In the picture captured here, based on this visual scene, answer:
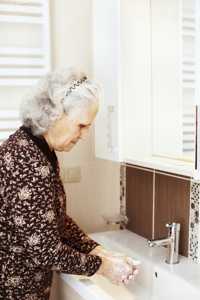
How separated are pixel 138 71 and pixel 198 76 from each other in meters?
0.35

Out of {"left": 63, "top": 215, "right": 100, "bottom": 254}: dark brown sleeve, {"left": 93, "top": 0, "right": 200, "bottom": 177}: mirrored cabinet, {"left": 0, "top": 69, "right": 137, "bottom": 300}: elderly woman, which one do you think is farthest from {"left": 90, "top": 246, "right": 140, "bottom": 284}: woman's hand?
{"left": 93, "top": 0, "right": 200, "bottom": 177}: mirrored cabinet

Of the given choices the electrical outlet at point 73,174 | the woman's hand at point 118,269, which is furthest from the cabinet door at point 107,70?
the woman's hand at point 118,269

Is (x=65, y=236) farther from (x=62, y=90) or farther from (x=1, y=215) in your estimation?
(x=62, y=90)

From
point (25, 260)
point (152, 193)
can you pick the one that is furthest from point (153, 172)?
point (25, 260)

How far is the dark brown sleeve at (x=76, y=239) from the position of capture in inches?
60.3

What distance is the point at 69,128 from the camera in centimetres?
132

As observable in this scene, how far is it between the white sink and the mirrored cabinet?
1.22ft

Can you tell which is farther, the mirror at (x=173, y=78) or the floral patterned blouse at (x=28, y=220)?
the mirror at (x=173, y=78)

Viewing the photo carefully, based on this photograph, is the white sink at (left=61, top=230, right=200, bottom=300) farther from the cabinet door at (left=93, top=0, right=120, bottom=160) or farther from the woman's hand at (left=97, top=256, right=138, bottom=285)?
the cabinet door at (left=93, top=0, right=120, bottom=160)

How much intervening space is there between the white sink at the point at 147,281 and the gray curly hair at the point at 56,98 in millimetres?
552

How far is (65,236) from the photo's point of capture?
155 centimetres

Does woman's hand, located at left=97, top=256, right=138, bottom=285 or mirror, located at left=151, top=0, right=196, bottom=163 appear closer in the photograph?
woman's hand, located at left=97, top=256, right=138, bottom=285

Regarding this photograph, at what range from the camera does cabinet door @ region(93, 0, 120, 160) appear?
5.45 feet

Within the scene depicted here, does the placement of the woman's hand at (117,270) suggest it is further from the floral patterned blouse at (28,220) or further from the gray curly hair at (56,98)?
the gray curly hair at (56,98)
